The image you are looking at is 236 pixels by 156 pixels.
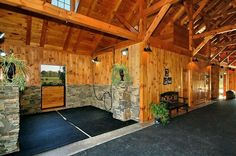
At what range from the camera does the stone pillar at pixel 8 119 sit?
280cm

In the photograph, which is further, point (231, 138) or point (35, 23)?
point (35, 23)

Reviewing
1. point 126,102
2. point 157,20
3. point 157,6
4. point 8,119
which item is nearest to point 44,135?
point 8,119

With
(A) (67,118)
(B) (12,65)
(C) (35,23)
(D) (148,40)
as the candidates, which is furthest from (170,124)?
(C) (35,23)

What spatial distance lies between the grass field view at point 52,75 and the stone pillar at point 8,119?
3754mm

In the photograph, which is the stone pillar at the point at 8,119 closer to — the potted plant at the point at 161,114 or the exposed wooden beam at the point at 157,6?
the potted plant at the point at 161,114

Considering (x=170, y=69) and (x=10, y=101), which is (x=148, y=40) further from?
(x=10, y=101)

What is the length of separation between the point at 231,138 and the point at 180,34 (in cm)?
502

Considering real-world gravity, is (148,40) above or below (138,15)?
below

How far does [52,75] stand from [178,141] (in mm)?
6060

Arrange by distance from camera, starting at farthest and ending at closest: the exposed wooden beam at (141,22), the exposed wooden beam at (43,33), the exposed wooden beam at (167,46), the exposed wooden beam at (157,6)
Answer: the exposed wooden beam at (167,46) → the exposed wooden beam at (43,33) → the exposed wooden beam at (141,22) → the exposed wooden beam at (157,6)

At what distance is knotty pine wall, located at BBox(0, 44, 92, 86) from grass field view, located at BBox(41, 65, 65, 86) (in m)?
0.22

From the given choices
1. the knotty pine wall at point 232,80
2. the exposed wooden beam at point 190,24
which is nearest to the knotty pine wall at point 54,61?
the exposed wooden beam at point 190,24

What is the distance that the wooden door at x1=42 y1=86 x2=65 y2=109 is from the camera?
6.53m

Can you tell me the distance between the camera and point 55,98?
6832 millimetres
